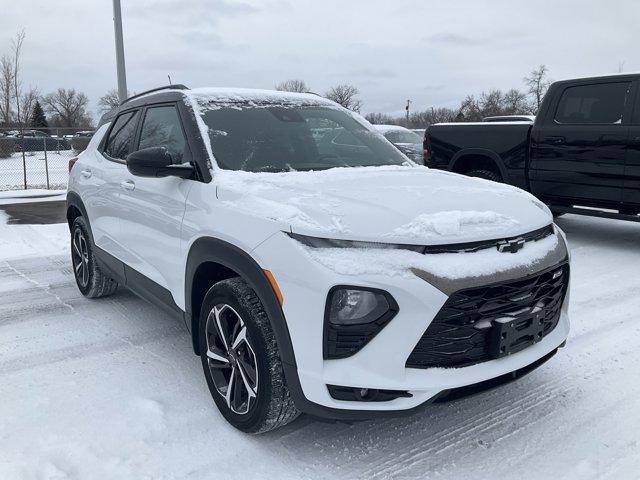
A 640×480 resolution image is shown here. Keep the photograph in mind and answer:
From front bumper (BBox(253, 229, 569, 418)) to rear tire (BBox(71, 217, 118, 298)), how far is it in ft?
9.47

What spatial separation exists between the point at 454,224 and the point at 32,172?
1897 cm

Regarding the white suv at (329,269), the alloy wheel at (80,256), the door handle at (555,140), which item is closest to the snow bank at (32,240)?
the alloy wheel at (80,256)

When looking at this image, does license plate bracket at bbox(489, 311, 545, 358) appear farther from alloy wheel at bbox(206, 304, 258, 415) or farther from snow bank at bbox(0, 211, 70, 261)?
snow bank at bbox(0, 211, 70, 261)

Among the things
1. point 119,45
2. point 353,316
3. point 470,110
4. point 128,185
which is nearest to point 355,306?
point 353,316

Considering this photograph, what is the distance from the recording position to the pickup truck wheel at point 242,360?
2.39 metres

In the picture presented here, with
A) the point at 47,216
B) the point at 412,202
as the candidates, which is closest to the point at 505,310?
the point at 412,202

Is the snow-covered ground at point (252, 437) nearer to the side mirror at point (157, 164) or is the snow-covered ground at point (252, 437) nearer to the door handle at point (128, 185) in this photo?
the door handle at point (128, 185)

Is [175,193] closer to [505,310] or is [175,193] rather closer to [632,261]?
[505,310]

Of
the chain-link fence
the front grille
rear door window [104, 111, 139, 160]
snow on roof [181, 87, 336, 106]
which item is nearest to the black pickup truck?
snow on roof [181, 87, 336, 106]

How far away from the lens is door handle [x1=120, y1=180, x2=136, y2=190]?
3588 mm

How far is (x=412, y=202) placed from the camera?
8.15ft

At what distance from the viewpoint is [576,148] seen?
6.62 metres

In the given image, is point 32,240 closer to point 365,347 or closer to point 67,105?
point 365,347

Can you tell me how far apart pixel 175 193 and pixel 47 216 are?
7119mm
